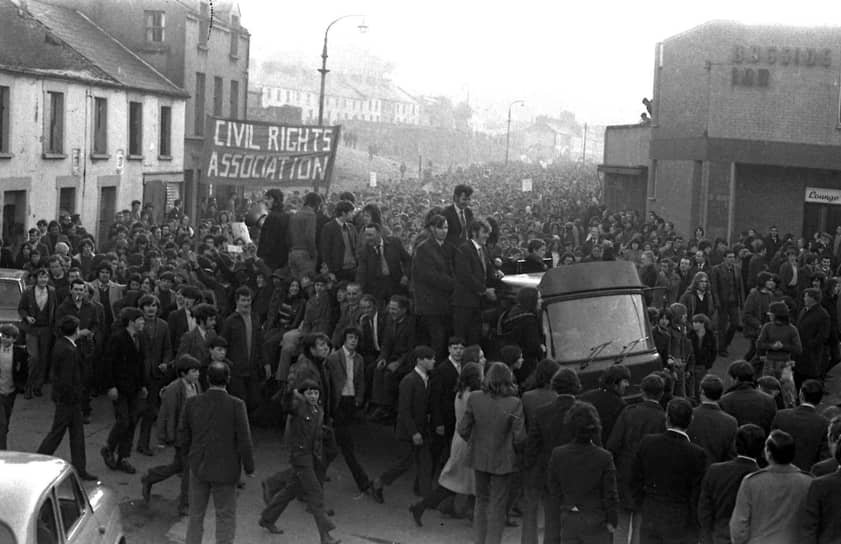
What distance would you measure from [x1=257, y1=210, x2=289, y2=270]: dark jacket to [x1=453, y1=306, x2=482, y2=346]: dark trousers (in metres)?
3.58

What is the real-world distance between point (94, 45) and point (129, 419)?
87.1 feet

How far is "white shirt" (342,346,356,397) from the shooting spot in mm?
Answer: 12992

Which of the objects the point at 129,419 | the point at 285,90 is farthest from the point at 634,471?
the point at 285,90

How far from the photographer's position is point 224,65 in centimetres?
4891

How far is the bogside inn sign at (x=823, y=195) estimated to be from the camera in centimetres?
3256

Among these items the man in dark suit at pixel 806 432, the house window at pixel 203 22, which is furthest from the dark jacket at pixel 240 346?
the house window at pixel 203 22

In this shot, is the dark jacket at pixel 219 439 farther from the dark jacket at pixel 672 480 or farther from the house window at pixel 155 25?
the house window at pixel 155 25

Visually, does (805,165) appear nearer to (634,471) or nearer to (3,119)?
(3,119)

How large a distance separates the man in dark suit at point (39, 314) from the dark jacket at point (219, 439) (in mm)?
6265

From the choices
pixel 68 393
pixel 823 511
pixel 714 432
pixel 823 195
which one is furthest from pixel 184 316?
pixel 823 195

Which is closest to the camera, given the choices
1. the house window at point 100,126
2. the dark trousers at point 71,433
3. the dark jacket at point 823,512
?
the dark jacket at point 823,512

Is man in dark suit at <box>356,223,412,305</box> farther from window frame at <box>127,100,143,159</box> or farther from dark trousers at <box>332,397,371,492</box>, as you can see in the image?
window frame at <box>127,100,143,159</box>

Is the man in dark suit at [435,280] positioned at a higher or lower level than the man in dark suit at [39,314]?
higher

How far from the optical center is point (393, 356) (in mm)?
13703
